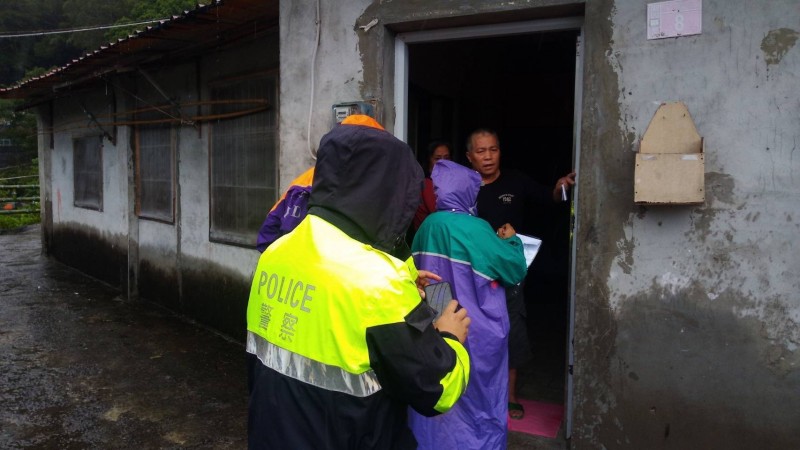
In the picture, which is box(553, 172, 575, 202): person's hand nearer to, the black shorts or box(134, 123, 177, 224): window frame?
the black shorts

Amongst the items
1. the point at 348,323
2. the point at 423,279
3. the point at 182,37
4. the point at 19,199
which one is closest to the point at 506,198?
the point at 423,279

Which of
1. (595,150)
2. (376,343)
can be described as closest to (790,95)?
(595,150)

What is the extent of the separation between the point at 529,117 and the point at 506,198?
454 centimetres

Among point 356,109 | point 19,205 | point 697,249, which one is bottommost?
point 19,205

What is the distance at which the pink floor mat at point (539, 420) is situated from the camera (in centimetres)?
364

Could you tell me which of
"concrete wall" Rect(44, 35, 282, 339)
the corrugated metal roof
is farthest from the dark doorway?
"concrete wall" Rect(44, 35, 282, 339)

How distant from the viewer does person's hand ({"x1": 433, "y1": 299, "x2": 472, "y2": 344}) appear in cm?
182

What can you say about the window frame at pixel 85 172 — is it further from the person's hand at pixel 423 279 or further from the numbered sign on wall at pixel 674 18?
the numbered sign on wall at pixel 674 18

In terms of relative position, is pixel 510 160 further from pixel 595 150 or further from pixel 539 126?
pixel 595 150

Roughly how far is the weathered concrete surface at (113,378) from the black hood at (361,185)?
106 inches

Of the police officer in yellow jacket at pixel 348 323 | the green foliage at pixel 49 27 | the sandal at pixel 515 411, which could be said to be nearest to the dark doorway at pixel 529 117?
the sandal at pixel 515 411

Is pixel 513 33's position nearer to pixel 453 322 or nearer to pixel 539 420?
pixel 453 322

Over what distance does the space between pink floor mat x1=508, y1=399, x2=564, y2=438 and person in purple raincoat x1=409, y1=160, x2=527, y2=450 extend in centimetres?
102

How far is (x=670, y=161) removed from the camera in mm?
2711
